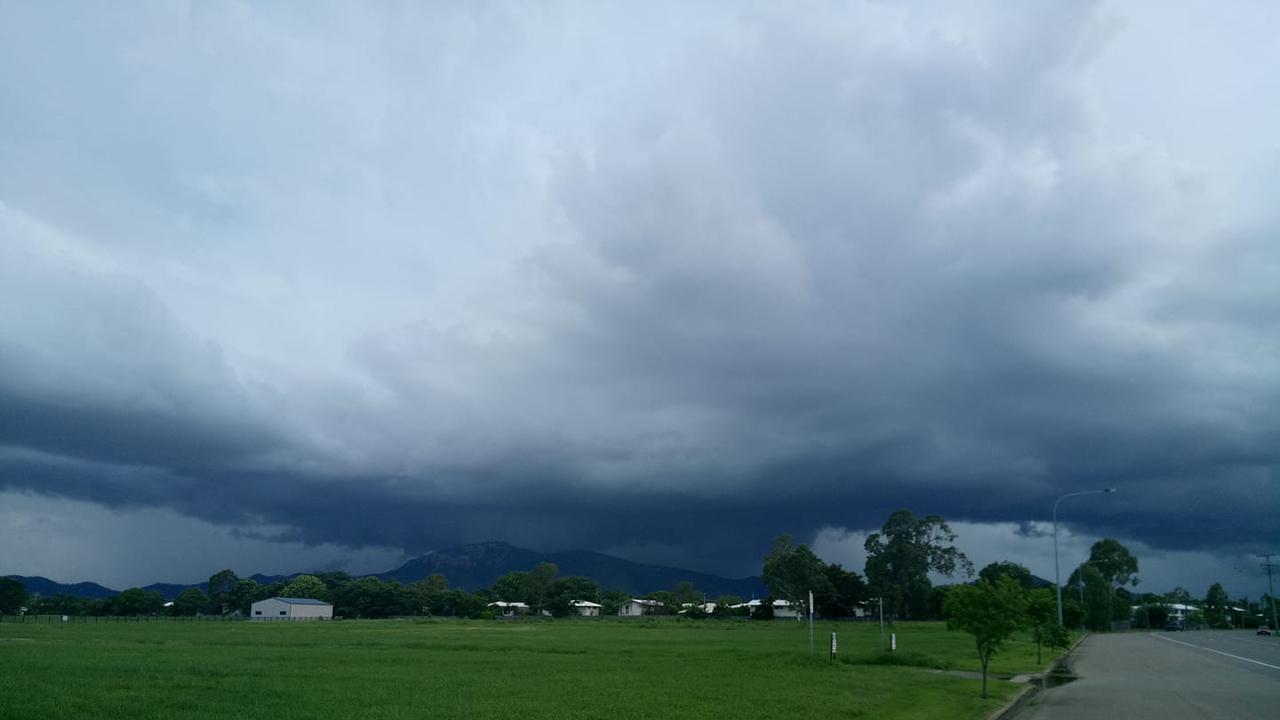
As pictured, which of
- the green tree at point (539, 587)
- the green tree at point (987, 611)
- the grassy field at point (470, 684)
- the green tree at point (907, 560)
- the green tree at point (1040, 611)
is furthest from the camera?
the green tree at point (539, 587)

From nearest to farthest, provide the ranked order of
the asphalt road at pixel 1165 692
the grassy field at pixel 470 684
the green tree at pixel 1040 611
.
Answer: the grassy field at pixel 470 684
the asphalt road at pixel 1165 692
the green tree at pixel 1040 611

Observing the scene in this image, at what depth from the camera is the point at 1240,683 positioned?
119ft

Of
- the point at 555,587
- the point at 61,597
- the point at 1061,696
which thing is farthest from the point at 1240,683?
the point at 61,597

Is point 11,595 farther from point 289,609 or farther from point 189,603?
point 289,609

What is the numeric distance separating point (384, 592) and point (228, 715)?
486ft

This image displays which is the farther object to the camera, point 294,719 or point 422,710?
point 422,710

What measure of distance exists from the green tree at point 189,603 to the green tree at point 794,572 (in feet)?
363

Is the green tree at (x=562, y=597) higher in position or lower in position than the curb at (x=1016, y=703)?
lower

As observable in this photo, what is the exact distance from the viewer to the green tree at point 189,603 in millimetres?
166250

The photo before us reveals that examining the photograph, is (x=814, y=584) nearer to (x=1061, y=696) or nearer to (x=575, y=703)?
(x=1061, y=696)

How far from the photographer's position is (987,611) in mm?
32219

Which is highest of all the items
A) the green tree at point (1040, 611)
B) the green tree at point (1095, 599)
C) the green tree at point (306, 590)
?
the green tree at point (1040, 611)

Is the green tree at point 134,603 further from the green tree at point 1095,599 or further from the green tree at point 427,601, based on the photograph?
the green tree at point 1095,599

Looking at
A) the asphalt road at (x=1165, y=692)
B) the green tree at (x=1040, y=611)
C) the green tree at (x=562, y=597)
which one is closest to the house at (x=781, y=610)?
the green tree at (x=562, y=597)
